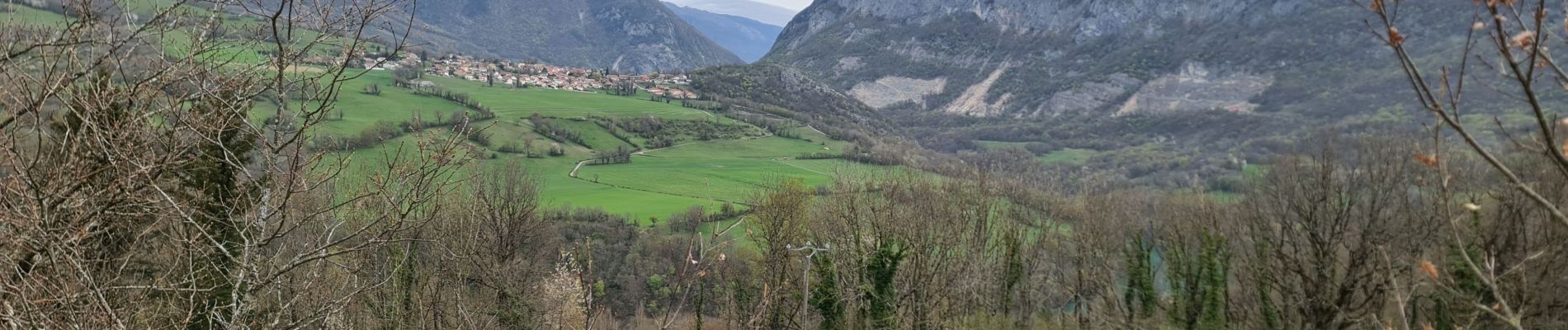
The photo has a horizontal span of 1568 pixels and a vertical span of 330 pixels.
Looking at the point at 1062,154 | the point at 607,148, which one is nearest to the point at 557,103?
the point at 607,148

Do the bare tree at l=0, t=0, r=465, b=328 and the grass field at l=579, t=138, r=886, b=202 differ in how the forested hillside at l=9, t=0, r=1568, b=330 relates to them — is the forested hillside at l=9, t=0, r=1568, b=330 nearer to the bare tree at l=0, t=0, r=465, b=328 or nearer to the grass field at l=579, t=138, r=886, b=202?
the bare tree at l=0, t=0, r=465, b=328

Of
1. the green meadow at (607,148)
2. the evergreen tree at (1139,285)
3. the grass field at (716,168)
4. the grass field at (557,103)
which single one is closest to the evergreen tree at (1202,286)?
the evergreen tree at (1139,285)

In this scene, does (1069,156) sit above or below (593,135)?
below

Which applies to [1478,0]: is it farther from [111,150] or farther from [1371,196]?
[1371,196]

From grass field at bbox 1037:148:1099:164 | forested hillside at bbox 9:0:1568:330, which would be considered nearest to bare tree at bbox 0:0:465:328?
forested hillside at bbox 9:0:1568:330

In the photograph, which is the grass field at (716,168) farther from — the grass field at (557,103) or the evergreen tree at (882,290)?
the evergreen tree at (882,290)

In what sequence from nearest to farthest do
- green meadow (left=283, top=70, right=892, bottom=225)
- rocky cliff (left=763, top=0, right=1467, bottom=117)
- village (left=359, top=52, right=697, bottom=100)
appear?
1. green meadow (left=283, top=70, right=892, bottom=225)
2. village (left=359, top=52, right=697, bottom=100)
3. rocky cliff (left=763, top=0, right=1467, bottom=117)

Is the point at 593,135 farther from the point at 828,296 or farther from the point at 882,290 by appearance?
the point at 828,296

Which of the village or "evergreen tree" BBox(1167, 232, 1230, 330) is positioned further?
the village
